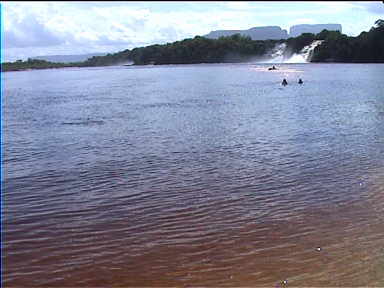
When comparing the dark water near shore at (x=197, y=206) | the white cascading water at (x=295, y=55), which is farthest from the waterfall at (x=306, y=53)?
the dark water near shore at (x=197, y=206)

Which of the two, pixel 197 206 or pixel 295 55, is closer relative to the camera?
pixel 197 206

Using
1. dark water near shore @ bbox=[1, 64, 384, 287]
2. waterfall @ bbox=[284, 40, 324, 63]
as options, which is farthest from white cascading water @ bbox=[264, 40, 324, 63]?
dark water near shore @ bbox=[1, 64, 384, 287]

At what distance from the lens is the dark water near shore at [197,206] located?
9516 mm

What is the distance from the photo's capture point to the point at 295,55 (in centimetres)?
17950

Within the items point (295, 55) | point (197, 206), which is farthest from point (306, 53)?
point (197, 206)

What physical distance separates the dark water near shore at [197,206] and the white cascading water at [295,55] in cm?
14632

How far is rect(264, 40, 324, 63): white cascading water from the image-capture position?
169 metres

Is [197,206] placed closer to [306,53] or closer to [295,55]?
[306,53]

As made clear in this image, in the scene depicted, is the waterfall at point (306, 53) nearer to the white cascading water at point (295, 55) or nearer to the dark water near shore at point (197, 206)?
the white cascading water at point (295, 55)

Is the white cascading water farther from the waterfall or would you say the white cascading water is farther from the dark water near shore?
the dark water near shore

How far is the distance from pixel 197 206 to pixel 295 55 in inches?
6813

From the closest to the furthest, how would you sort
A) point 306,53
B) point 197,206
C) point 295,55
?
point 197,206 < point 306,53 < point 295,55

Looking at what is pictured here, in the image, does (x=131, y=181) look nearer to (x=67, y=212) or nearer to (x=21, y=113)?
(x=67, y=212)

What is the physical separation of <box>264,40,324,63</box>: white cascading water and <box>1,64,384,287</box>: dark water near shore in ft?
480
